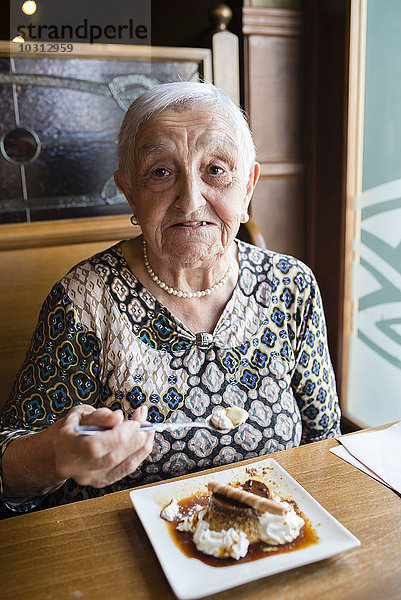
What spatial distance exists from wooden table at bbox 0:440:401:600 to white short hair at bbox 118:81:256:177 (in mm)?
891

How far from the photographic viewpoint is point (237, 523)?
0.91m

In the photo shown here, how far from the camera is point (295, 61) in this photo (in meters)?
2.65

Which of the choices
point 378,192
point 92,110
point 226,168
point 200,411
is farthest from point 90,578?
point 378,192

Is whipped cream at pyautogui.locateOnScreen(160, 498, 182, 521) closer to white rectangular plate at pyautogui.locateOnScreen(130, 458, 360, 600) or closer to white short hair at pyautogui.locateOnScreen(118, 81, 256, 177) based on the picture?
white rectangular plate at pyautogui.locateOnScreen(130, 458, 360, 600)

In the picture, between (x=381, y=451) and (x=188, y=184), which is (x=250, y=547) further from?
(x=188, y=184)

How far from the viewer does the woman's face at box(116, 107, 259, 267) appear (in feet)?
4.42

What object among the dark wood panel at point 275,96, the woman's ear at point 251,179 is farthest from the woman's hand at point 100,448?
the dark wood panel at point 275,96

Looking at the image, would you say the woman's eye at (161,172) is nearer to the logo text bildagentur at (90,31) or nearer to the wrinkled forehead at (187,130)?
the wrinkled forehead at (187,130)

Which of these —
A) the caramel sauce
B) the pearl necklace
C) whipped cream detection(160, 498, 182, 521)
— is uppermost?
the pearl necklace

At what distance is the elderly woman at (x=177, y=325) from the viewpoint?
51.8 inches

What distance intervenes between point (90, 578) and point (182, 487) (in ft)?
0.89

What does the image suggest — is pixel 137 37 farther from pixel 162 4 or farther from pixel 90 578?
Result: pixel 90 578

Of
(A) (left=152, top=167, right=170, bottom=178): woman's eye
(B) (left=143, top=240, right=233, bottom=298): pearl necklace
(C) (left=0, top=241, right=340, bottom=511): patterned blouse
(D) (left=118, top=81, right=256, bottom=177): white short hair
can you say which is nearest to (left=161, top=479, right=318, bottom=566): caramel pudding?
(C) (left=0, top=241, right=340, bottom=511): patterned blouse

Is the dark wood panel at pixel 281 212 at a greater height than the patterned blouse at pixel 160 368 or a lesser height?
greater
